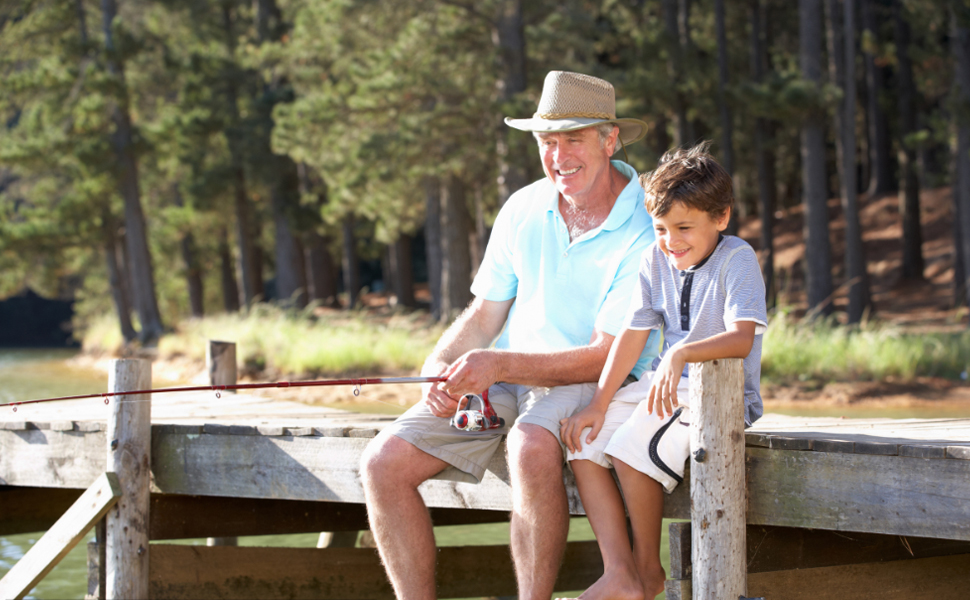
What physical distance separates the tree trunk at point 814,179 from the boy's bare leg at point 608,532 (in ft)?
38.2

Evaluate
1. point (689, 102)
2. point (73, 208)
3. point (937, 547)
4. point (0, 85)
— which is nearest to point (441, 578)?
point (937, 547)

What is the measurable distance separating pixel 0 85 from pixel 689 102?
13155mm

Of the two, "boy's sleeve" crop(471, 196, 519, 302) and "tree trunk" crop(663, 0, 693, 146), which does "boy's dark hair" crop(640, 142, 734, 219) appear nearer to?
"boy's sleeve" crop(471, 196, 519, 302)

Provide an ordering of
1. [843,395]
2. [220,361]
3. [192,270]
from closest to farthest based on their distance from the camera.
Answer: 1. [220,361]
2. [843,395]
3. [192,270]

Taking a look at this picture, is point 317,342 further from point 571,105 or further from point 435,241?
point 571,105

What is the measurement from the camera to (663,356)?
2.88m

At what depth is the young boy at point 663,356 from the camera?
111 inches

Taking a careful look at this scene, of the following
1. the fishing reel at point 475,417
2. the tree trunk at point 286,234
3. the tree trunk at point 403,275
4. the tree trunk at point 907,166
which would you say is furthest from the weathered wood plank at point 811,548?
the tree trunk at point 403,275

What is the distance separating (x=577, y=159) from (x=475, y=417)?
994 mm

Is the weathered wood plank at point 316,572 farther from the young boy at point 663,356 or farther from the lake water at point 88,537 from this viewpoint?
the young boy at point 663,356

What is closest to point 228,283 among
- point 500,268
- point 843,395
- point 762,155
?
point 762,155

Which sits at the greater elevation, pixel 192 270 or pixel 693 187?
pixel 192 270

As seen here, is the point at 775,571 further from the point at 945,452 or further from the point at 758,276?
the point at 758,276

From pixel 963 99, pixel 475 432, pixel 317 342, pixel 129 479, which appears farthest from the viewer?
pixel 317 342
